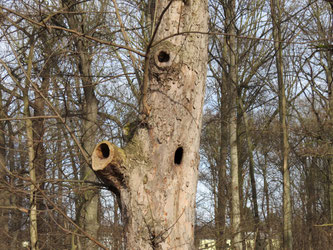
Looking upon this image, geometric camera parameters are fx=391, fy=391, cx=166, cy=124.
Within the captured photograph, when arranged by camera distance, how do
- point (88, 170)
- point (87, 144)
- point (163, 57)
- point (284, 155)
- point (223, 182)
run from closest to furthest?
point (163, 57)
point (88, 170)
point (87, 144)
point (223, 182)
point (284, 155)

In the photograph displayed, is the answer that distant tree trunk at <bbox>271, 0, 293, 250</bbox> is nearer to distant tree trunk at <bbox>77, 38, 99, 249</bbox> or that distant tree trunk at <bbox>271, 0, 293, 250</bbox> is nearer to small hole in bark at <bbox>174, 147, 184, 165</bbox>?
distant tree trunk at <bbox>77, 38, 99, 249</bbox>

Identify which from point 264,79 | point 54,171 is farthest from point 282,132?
point 54,171

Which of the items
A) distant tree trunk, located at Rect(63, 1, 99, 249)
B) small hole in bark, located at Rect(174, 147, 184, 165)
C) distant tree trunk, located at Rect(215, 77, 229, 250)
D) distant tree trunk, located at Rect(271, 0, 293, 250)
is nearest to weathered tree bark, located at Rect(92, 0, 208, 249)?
small hole in bark, located at Rect(174, 147, 184, 165)

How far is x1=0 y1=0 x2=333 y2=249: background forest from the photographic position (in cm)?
470

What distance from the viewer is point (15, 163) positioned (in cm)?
986

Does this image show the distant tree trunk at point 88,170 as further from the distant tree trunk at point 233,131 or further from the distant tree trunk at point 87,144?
the distant tree trunk at point 233,131

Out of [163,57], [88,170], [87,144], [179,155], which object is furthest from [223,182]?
[163,57]

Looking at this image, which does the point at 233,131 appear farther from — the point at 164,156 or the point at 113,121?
the point at 164,156

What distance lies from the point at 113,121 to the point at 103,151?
5.97m

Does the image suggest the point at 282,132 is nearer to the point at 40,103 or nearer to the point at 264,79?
the point at 264,79

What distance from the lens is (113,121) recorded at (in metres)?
8.66

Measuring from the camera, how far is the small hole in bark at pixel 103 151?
2.71 meters

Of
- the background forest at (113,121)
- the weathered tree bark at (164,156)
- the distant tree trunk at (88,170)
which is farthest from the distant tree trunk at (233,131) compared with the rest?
the weathered tree bark at (164,156)

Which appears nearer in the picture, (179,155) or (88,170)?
(179,155)
